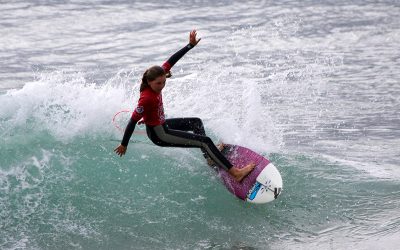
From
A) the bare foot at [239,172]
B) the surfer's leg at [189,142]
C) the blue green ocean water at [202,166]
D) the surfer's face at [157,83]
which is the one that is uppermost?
the surfer's face at [157,83]

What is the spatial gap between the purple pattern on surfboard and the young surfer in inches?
4.6

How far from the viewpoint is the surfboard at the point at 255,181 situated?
10664 mm

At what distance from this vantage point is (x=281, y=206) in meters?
11.0

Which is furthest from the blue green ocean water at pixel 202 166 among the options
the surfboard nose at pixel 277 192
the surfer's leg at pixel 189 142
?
the surfer's leg at pixel 189 142

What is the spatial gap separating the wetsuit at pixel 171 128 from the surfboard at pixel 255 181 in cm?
41

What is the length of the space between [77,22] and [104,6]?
2890 millimetres

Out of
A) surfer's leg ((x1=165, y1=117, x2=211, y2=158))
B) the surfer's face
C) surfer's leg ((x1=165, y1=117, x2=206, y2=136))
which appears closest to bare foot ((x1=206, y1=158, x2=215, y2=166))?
surfer's leg ((x1=165, y1=117, x2=211, y2=158))

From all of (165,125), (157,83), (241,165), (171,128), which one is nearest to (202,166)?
(241,165)

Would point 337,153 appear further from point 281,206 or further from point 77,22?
point 77,22

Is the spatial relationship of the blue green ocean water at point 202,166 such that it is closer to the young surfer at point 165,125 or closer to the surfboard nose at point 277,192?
the surfboard nose at point 277,192

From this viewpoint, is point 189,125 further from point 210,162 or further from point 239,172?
point 239,172

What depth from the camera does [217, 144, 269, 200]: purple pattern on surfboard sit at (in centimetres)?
1079

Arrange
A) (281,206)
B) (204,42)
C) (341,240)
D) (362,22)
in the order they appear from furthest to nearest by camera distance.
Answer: (362,22), (204,42), (281,206), (341,240)

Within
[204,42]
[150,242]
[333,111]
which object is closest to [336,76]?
[333,111]
